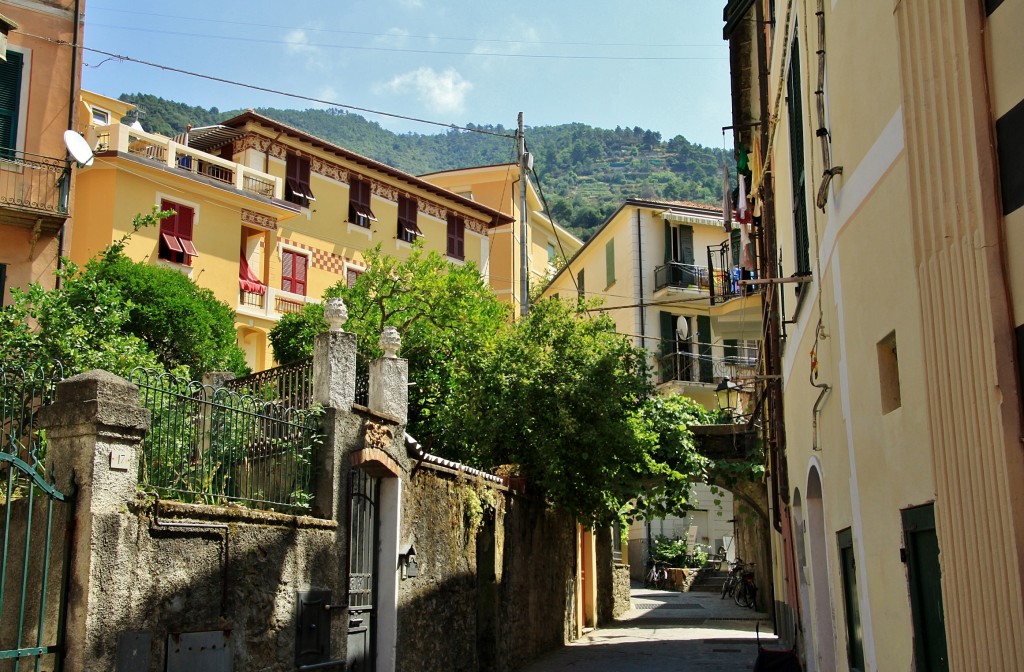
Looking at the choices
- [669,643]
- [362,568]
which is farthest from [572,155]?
[362,568]

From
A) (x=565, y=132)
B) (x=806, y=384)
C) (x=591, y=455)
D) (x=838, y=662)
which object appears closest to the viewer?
(x=838, y=662)

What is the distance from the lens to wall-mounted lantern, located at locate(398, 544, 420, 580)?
38.0ft

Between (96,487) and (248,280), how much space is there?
21.7 meters

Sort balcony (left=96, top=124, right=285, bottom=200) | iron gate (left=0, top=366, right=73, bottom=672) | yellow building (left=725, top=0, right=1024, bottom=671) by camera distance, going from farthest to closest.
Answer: balcony (left=96, top=124, right=285, bottom=200)
iron gate (left=0, top=366, right=73, bottom=672)
yellow building (left=725, top=0, right=1024, bottom=671)

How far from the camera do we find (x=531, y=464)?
58.2 ft

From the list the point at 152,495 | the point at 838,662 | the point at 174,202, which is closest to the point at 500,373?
the point at 838,662

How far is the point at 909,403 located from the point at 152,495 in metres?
5.32

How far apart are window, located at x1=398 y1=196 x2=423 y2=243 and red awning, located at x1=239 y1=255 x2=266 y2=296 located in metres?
6.34

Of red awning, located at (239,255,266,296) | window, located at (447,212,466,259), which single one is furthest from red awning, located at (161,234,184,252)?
window, located at (447,212,466,259)

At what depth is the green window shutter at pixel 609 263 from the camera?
41.7 m

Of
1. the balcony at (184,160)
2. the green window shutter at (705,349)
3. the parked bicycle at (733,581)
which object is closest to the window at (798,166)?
the balcony at (184,160)

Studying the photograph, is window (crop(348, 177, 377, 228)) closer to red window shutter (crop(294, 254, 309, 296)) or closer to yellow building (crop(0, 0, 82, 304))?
red window shutter (crop(294, 254, 309, 296))

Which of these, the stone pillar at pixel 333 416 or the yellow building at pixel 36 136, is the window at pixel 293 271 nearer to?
the yellow building at pixel 36 136

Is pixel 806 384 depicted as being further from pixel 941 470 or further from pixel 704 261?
pixel 704 261
